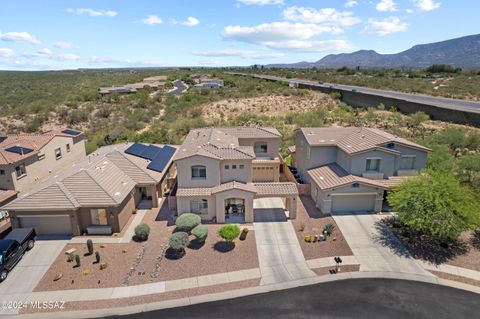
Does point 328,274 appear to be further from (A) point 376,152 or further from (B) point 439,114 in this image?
(B) point 439,114

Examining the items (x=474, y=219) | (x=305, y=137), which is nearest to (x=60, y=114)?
(x=305, y=137)

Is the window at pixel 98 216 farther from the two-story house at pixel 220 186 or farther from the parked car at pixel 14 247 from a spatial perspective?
the two-story house at pixel 220 186

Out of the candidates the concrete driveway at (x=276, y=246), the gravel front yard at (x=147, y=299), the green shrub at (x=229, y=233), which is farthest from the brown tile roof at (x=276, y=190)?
the gravel front yard at (x=147, y=299)

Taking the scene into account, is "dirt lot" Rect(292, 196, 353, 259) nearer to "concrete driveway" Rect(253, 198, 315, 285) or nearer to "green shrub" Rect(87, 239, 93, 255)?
"concrete driveway" Rect(253, 198, 315, 285)

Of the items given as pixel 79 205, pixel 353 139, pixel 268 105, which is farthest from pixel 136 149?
pixel 268 105

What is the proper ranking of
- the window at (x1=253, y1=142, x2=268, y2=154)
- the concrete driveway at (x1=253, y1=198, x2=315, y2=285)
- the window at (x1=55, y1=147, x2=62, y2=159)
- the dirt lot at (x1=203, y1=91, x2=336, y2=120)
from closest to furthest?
the concrete driveway at (x1=253, y1=198, x2=315, y2=285) → the window at (x1=55, y1=147, x2=62, y2=159) → the window at (x1=253, y1=142, x2=268, y2=154) → the dirt lot at (x1=203, y1=91, x2=336, y2=120)

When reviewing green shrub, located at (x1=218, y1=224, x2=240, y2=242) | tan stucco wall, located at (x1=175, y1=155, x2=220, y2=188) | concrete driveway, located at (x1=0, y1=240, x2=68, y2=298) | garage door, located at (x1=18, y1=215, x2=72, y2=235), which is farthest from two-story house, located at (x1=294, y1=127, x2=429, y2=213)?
concrete driveway, located at (x1=0, y1=240, x2=68, y2=298)

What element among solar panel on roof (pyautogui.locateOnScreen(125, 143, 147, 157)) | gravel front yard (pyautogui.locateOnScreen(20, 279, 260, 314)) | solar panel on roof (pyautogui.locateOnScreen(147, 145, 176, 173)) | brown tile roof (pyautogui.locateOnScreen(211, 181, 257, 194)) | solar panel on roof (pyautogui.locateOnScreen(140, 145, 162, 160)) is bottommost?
gravel front yard (pyautogui.locateOnScreen(20, 279, 260, 314))
